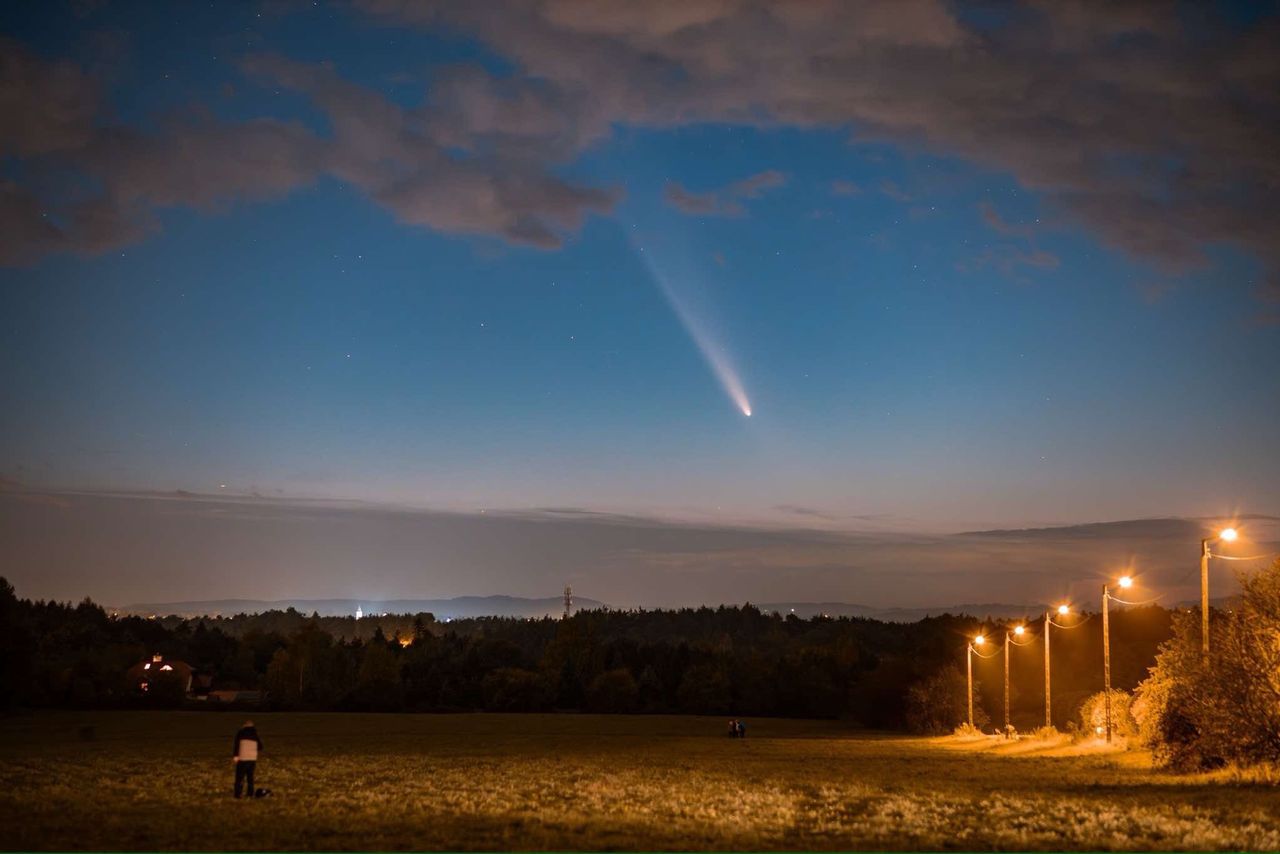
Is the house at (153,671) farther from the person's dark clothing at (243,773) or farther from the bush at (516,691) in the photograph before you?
the person's dark clothing at (243,773)

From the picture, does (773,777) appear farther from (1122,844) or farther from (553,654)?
(553,654)

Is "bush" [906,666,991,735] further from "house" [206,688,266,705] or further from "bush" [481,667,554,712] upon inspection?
"house" [206,688,266,705]

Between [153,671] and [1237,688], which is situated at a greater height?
[1237,688]

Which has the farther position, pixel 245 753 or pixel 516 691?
pixel 516 691

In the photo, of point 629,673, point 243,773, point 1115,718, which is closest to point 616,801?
point 243,773

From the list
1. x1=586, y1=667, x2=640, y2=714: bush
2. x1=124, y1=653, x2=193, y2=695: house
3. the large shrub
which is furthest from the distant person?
x1=586, y1=667, x2=640, y2=714: bush

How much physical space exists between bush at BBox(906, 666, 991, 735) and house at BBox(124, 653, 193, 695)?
76.1 metres

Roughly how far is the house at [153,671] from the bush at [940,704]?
7606 cm

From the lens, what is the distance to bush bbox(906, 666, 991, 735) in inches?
4168

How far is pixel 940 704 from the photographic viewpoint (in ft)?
350

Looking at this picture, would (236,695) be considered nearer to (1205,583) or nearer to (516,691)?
(516,691)

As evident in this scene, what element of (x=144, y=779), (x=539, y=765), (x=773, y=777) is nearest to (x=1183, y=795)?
(x=773, y=777)

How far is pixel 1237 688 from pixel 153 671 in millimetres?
136165

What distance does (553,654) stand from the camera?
14412cm
